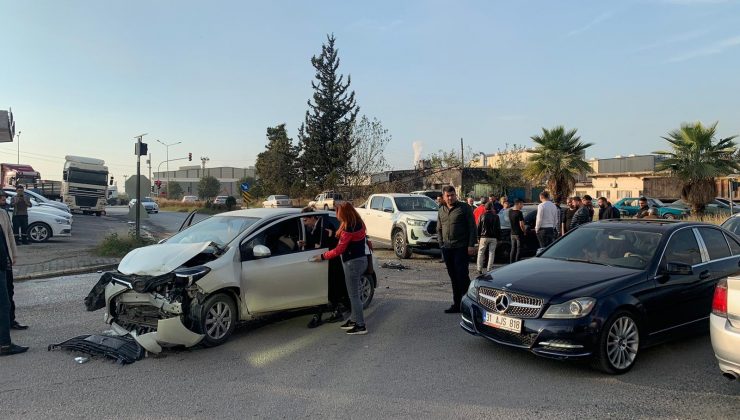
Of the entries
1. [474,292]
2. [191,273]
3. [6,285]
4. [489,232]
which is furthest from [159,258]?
[489,232]

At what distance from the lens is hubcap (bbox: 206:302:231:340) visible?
609cm

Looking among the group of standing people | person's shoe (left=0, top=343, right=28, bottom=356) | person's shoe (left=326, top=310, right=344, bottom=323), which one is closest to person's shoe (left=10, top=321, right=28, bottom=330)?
the group of standing people

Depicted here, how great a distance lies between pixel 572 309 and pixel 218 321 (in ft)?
12.5

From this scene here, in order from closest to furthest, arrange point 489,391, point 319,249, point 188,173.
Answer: point 489,391, point 319,249, point 188,173

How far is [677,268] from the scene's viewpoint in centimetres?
560

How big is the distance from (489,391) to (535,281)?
132cm

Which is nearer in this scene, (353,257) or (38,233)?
(353,257)

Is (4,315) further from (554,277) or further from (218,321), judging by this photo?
(554,277)

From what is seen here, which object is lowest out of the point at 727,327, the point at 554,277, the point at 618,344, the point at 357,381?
the point at 357,381

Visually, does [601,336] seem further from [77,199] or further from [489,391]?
[77,199]

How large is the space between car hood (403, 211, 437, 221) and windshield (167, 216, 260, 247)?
7.63 m

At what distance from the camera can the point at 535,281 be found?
5.55m

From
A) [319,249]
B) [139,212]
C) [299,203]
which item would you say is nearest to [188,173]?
[299,203]

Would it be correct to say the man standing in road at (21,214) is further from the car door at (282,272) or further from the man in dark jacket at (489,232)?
the man in dark jacket at (489,232)
